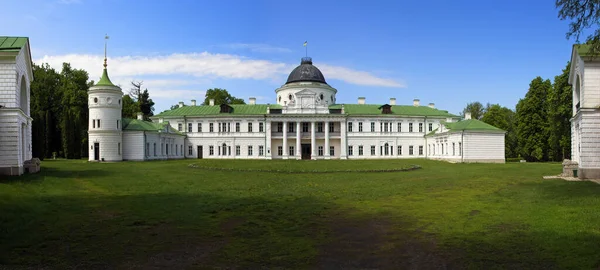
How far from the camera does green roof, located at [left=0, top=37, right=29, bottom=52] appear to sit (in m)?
23.4

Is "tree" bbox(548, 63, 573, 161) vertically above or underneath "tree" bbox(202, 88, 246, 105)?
underneath

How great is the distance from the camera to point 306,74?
67500mm

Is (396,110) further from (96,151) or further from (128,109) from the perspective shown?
(128,109)

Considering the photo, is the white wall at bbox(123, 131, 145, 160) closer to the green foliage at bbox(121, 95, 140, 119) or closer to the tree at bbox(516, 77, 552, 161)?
the green foliage at bbox(121, 95, 140, 119)

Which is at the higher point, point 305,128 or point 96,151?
point 305,128

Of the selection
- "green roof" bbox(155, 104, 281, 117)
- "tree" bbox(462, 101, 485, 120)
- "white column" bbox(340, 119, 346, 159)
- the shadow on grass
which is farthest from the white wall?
"tree" bbox(462, 101, 485, 120)

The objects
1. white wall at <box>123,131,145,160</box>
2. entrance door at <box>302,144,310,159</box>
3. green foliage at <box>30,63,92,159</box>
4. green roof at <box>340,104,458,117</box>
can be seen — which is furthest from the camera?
green roof at <box>340,104,458,117</box>

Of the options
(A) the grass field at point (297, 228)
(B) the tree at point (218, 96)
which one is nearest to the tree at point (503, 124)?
(B) the tree at point (218, 96)

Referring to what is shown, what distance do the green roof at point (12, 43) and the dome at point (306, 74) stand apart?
148 feet

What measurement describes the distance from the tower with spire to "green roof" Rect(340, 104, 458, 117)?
103ft

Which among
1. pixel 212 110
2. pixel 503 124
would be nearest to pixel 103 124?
pixel 212 110

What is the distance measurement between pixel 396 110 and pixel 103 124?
42.2 meters

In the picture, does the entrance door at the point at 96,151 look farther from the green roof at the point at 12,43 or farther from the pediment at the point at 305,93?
the pediment at the point at 305,93

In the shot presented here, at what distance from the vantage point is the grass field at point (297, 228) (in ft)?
27.4
